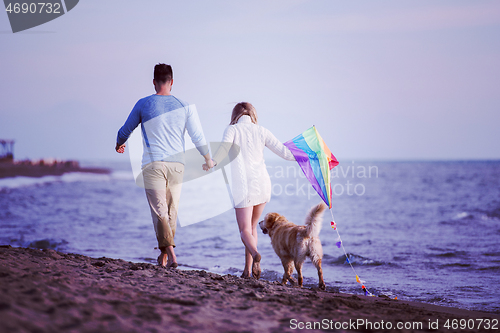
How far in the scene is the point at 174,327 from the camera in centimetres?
249

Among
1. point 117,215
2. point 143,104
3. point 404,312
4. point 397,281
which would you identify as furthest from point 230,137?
point 117,215

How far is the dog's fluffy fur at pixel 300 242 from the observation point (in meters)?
4.98

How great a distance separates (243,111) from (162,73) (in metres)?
1.09

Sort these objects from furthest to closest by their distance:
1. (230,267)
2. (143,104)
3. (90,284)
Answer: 1. (230,267)
2. (143,104)
3. (90,284)

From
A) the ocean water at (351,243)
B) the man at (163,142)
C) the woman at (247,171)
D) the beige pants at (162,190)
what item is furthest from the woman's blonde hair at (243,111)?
the ocean water at (351,243)

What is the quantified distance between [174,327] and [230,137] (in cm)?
281

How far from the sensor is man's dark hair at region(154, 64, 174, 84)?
4.86 meters

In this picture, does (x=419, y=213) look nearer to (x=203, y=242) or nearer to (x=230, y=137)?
(x=203, y=242)

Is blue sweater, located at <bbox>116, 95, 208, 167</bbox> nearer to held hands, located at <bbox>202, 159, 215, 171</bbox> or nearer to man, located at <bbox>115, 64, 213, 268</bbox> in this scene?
man, located at <bbox>115, 64, 213, 268</bbox>

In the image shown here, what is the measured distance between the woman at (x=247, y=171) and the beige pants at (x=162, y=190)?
0.42m

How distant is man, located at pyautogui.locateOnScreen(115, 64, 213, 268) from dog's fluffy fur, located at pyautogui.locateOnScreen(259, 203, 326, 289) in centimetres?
140

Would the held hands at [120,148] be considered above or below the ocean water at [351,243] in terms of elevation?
above

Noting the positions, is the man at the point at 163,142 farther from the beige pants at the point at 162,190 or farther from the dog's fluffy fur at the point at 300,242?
the dog's fluffy fur at the point at 300,242


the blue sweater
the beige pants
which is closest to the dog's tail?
the blue sweater
